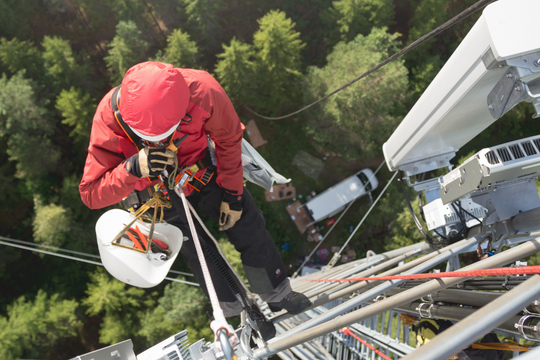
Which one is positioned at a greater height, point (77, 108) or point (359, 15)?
point (77, 108)

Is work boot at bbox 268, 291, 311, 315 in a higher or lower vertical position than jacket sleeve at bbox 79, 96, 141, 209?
lower

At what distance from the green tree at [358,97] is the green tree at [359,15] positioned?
2.10 feet

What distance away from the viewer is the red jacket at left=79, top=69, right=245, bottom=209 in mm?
3051

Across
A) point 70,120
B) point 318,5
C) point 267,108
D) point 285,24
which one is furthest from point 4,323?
point 318,5

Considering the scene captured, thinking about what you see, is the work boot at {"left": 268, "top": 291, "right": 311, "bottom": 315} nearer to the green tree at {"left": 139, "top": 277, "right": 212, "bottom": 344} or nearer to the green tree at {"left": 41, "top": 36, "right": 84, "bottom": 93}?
the green tree at {"left": 139, "top": 277, "right": 212, "bottom": 344}

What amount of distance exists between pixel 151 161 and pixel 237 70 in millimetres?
9412

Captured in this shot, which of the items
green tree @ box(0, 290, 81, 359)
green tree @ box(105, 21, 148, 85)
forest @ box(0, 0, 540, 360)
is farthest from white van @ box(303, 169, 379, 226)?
green tree @ box(0, 290, 81, 359)

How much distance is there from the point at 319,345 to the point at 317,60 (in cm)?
1264

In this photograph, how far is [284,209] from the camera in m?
14.9

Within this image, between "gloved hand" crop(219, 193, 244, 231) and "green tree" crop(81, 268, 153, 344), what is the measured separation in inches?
397

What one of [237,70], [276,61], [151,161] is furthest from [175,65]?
[151,161]

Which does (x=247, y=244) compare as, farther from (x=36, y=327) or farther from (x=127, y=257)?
(x=36, y=327)

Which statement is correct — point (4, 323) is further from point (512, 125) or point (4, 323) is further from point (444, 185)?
point (512, 125)

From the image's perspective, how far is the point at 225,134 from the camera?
3.50m
